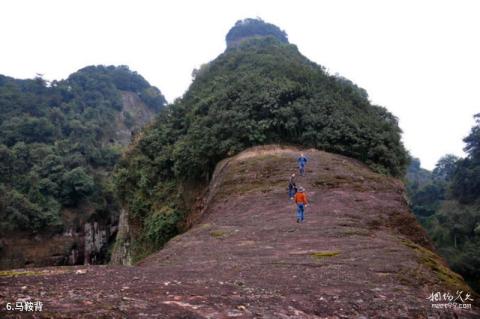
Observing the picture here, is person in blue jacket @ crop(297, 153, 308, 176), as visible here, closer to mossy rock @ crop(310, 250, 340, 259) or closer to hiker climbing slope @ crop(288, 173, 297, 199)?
hiker climbing slope @ crop(288, 173, 297, 199)

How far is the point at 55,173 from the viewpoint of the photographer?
4603 centimetres

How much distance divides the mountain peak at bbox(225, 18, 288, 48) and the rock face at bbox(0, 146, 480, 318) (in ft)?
190

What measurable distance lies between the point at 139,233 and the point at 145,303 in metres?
19.4

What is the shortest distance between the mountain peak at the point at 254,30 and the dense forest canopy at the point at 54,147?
24.7 metres

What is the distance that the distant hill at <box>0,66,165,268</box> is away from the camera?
4050 centimetres

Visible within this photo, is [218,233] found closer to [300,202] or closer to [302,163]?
[300,202]

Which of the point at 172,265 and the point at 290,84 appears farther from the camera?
the point at 290,84

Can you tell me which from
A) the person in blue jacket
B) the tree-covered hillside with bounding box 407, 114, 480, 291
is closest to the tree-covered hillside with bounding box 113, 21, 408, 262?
the person in blue jacket

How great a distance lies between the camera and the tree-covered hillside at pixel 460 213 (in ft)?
84.9

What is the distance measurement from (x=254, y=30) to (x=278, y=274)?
6567 cm

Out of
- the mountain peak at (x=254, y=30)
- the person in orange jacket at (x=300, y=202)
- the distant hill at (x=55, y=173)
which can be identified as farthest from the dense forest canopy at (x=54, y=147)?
the person in orange jacket at (x=300, y=202)

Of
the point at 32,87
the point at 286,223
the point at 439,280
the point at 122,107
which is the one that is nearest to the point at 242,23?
the point at 122,107

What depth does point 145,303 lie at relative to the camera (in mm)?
4770

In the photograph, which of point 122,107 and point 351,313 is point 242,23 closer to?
point 122,107
